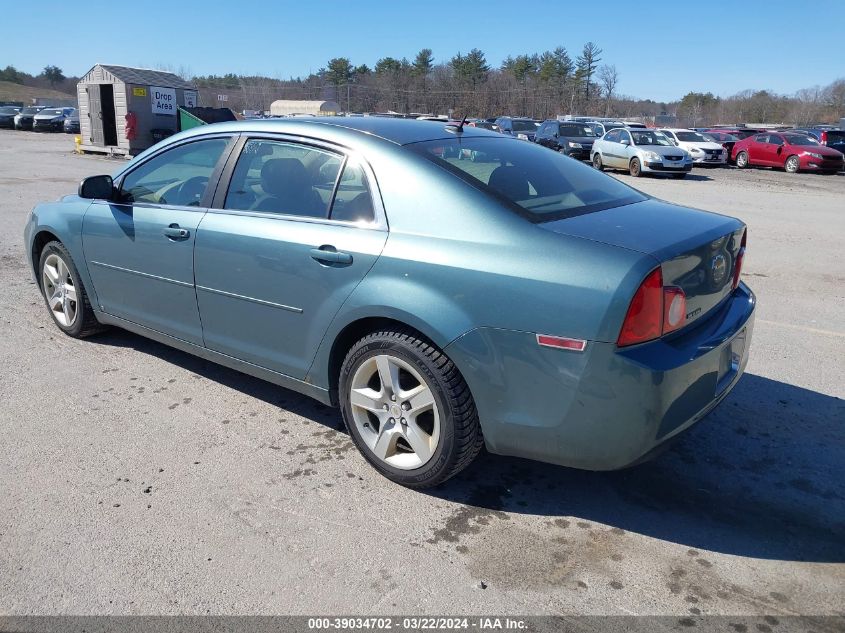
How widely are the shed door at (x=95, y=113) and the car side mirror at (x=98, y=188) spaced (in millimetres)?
24193

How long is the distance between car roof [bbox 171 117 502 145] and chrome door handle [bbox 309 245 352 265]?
2.02ft

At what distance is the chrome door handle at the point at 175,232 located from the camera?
390cm

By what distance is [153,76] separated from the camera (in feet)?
84.6

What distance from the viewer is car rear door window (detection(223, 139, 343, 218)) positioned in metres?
3.47

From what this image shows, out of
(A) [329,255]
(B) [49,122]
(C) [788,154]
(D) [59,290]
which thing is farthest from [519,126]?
(B) [49,122]

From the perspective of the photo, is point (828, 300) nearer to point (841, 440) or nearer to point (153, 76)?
point (841, 440)

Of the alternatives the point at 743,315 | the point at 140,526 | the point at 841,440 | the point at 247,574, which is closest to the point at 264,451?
the point at 140,526

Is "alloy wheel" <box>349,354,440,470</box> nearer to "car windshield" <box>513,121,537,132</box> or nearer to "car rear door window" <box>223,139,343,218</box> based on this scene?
"car rear door window" <box>223,139,343,218</box>

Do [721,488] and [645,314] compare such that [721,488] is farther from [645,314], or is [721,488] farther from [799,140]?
[799,140]

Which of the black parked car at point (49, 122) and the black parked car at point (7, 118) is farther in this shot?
the black parked car at point (7, 118)

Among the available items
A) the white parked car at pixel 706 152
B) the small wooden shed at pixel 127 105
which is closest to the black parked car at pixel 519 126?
the white parked car at pixel 706 152

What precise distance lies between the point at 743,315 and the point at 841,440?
117 cm

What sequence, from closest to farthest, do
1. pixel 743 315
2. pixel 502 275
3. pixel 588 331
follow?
pixel 588 331 → pixel 502 275 → pixel 743 315

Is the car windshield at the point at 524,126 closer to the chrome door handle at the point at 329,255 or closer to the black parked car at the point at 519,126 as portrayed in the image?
the black parked car at the point at 519,126
